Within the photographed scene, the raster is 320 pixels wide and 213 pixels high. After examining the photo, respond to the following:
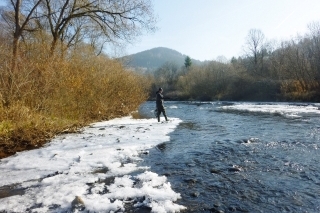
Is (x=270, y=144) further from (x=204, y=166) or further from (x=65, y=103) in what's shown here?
(x=65, y=103)

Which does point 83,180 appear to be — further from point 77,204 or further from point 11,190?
point 11,190

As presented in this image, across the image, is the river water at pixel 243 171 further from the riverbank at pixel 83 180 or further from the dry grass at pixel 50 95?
the dry grass at pixel 50 95

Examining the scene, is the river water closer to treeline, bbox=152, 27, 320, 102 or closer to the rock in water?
the rock in water

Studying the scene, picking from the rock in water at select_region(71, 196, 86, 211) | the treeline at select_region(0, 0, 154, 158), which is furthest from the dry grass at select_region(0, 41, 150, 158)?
the rock in water at select_region(71, 196, 86, 211)

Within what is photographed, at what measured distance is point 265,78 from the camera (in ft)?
175

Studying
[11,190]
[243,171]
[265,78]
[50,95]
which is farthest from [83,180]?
[265,78]

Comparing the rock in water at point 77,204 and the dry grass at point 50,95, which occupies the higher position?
the dry grass at point 50,95

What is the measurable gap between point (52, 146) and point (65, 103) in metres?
5.14

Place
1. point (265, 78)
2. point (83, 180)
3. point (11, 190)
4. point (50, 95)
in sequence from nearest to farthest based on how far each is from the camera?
point (11, 190) → point (83, 180) → point (50, 95) → point (265, 78)

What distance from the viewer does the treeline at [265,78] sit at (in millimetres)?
41906

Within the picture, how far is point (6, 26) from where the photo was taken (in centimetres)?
2425

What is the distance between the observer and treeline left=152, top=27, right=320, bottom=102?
41.9 metres

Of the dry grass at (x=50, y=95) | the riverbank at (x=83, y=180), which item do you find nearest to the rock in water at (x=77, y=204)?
the riverbank at (x=83, y=180)

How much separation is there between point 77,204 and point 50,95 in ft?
32.2
